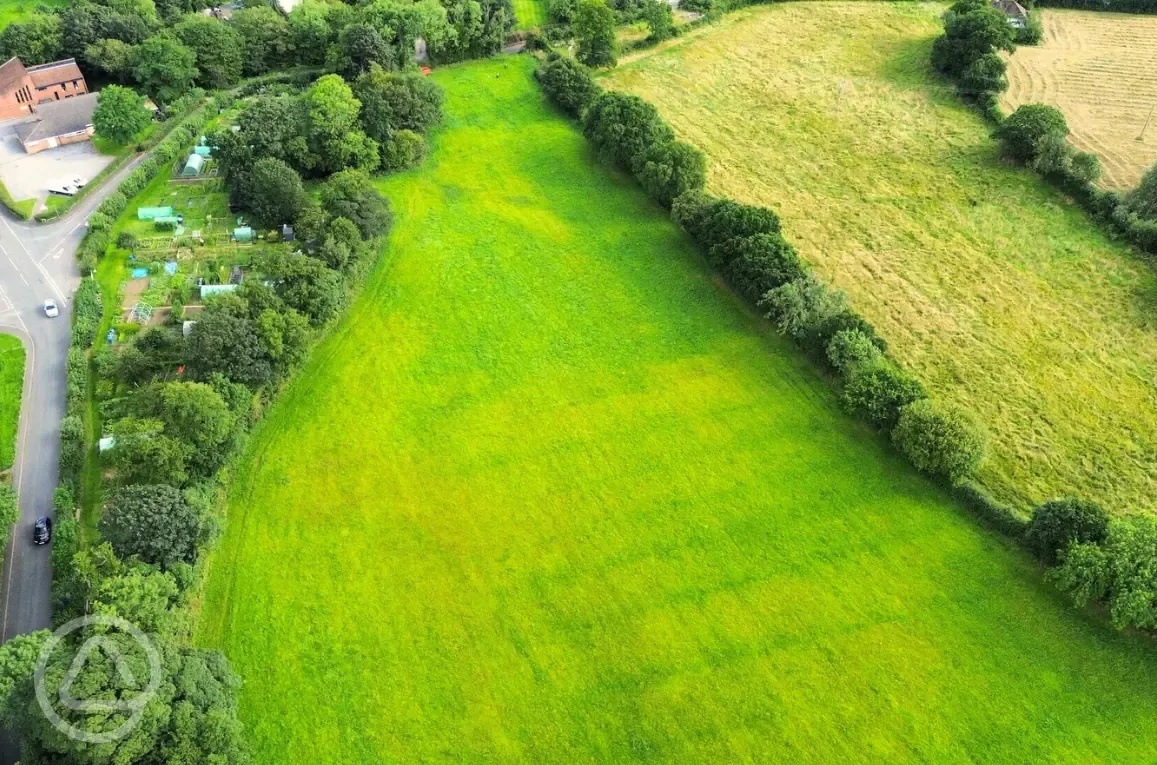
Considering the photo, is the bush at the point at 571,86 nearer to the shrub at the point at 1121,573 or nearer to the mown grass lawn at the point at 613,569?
the mown grass lawn at the point at 613,569

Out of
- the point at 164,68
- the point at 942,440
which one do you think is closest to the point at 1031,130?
the point at 942,440

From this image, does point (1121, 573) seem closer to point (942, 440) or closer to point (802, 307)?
point (942, 440)

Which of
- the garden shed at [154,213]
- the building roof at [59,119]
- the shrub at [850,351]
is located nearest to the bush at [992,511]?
the shrub at [850,351]

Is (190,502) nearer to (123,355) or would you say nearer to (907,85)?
(123,355)

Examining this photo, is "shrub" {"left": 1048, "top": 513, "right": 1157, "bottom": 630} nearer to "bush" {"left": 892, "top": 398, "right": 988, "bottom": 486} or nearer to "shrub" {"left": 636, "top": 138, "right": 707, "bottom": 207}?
"bush" {"left": 892, "top": 398, "right": 988, "bottom": 486}

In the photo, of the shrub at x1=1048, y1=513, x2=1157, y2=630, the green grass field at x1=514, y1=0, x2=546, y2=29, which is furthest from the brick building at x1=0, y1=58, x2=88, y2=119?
the shrub at x1=1048, y1=513, x2=1157, y2=630
